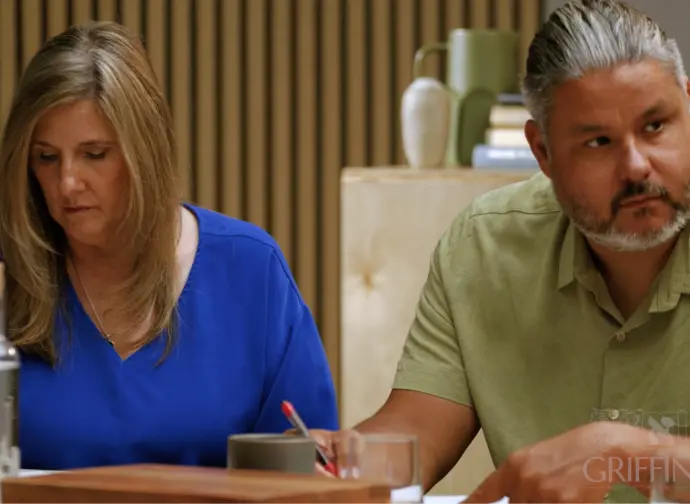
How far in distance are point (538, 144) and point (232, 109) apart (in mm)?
2590

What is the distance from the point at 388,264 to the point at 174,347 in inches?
46.9

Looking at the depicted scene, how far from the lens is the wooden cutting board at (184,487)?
3.73 feet

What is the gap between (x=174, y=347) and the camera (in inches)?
78.9

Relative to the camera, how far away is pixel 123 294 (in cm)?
205

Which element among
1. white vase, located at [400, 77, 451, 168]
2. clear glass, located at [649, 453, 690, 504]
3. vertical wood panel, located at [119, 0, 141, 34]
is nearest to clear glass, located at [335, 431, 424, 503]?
clear glass, located at [649, 453, 690, 504]

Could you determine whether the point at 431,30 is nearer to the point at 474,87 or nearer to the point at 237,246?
the point at 474,87

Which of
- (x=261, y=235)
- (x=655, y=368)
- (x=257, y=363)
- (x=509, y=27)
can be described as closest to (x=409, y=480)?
(x=655, y=368)

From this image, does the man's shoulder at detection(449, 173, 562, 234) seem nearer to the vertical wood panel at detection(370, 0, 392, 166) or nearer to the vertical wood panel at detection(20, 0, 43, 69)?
the vertical wood panel at detection(370, 0, 392, 166)

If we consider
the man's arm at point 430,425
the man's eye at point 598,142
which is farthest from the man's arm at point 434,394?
the man's eye at point 598,142

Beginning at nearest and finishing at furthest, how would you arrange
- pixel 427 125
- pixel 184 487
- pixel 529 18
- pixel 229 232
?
pixel 184 487 < pixel 229 232 < pixel 427 125 < pixel 529 18

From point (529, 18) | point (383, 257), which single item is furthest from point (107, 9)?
point (383, 257)

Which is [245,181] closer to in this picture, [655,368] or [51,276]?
[51,276]

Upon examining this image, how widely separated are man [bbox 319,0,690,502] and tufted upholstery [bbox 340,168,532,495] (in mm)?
1046

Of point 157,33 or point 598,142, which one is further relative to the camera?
point 157,33
